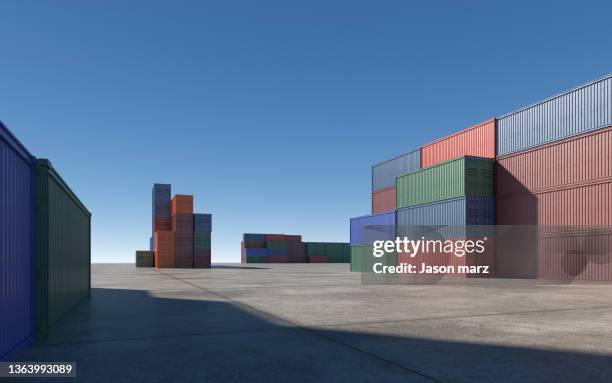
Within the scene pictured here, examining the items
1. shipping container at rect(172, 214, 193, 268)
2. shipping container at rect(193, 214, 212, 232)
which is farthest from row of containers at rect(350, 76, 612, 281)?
shipping container at rect(172, 214, 193, 268)

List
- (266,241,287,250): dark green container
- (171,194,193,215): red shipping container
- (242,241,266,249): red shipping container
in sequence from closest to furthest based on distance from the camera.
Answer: (171,194,193,215): red shipping container
(242,241,266,249): red shipping container
(266,241,287,250): dark green container

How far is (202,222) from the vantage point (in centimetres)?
5562

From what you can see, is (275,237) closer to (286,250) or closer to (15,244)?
(286,250)

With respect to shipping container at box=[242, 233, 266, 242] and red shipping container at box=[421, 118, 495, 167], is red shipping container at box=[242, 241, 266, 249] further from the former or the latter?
red shipping container at box=[421, 118, 495, 167]

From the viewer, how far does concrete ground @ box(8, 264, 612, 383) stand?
536cm

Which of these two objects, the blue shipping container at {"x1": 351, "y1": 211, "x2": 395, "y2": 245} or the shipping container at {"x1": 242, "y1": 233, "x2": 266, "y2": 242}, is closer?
the blue shipping container at {"x1": 351, "y1": 211, "x2": 395, "y2": 245}

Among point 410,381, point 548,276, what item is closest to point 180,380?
point 410,381

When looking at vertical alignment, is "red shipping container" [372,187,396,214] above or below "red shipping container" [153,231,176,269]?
above

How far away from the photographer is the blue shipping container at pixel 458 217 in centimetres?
3075

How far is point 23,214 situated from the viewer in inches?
281

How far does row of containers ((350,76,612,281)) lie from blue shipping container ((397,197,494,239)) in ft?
0.24

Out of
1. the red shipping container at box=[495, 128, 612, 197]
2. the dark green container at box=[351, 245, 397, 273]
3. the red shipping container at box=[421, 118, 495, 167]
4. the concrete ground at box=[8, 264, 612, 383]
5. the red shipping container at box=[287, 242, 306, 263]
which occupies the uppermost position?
the red shipping container at box=[421, 118, 495, 167]

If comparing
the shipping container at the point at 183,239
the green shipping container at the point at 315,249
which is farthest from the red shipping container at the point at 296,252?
the shipping container at the point at 183,239

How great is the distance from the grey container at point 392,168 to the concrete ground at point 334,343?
102ft
